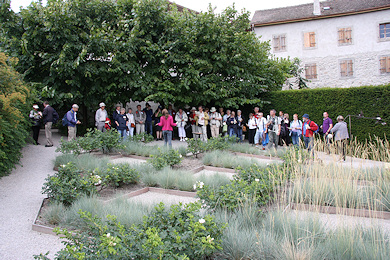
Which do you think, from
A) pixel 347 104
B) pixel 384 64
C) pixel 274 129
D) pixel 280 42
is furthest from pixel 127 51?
pixel 384 64

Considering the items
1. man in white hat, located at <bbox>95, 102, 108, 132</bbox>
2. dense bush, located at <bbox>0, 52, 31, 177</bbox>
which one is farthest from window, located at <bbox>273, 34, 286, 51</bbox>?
dense bush, located at <bbox>0, 52, 31, 177</bbox>

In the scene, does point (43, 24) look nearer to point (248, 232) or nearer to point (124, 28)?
point (124, 28)

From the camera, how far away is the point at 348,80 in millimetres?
29234

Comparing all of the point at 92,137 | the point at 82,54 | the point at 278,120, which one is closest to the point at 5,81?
the point at 92,137

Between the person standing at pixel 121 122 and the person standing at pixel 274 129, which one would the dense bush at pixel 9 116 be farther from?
the person standing at pixel 274 129

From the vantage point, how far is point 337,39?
2920cm

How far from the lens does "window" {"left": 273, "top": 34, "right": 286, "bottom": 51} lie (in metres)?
30.7

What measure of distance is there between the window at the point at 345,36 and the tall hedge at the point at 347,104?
14.6m

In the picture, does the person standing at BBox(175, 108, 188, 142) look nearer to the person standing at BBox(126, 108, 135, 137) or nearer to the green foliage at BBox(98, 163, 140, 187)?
the person standing at BBox(126, 108, 135, 137)

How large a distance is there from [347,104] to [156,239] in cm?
1564

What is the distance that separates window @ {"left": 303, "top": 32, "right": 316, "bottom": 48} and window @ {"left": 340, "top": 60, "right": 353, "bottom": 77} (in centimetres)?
316

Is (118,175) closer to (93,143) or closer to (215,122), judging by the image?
(93,143)

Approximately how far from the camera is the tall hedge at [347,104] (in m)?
15.2

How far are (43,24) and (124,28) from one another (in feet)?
11.8
